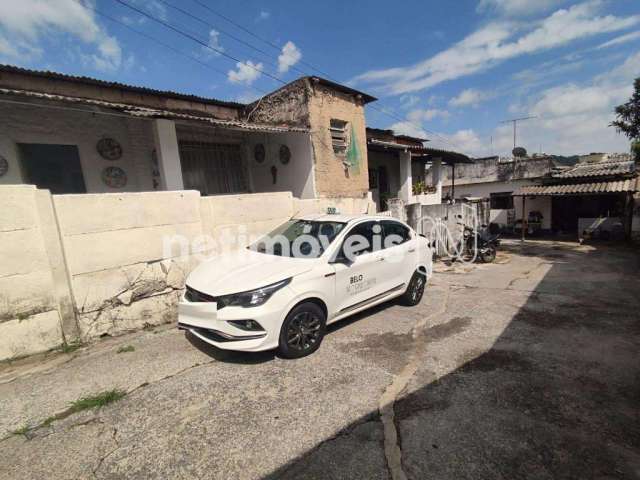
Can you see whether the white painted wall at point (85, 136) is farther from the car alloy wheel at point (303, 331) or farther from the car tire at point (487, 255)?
the car tire at point (487, 255)

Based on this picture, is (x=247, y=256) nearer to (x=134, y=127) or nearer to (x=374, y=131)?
(x=134, y=127)

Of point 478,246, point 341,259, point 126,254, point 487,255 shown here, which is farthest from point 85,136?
point 487,255

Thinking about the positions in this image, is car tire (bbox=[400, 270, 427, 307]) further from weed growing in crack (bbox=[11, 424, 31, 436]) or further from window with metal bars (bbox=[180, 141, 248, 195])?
window with metal bars (bbox=[180, 141, 248, 195])

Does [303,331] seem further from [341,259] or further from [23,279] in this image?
[23,279]

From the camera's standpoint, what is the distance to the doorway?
6.21m

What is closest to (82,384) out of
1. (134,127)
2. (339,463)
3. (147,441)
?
(147,441)

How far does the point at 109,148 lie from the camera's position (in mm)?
6988

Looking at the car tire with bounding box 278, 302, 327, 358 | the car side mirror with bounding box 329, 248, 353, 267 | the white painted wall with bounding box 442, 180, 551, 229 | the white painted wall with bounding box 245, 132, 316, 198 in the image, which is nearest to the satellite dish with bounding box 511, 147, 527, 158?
the white painted wall with bounding box 442, 180, 551, 229

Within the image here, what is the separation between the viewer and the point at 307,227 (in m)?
4.64

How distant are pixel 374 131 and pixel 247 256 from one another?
35.4ft

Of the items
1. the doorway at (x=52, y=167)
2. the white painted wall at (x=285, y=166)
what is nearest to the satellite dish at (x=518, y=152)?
the white painted wall at (x=285, y=166)

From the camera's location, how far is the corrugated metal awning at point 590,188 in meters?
11.6

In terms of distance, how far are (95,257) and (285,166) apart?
5.56m

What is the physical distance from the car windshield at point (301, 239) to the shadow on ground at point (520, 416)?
6.09ft
